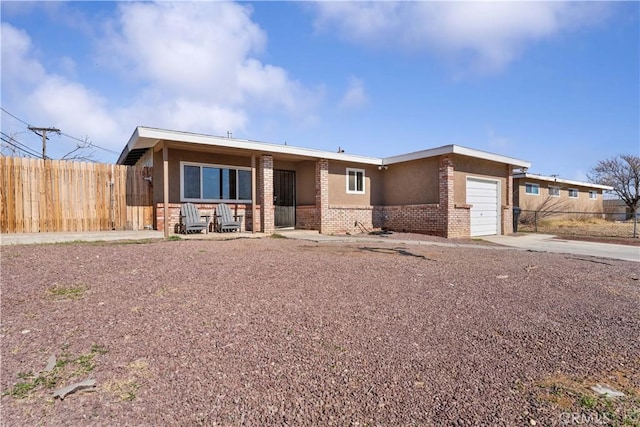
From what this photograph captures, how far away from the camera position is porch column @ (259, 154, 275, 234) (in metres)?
11.6

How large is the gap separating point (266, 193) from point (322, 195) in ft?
7.00

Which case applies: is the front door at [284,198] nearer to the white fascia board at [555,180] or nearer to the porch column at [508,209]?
the porch column at [508,209]

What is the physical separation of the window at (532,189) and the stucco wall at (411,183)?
1235 cm

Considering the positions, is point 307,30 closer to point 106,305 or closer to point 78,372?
point 106,305

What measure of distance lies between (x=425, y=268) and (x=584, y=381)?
11.1 ft

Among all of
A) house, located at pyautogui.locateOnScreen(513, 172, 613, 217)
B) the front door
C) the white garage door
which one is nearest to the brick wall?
the front door

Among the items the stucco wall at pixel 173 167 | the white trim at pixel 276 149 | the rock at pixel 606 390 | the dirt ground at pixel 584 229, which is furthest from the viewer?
Answer: the dirt ground at pixel 584 229

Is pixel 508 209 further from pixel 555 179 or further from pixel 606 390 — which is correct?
pixel 606 390

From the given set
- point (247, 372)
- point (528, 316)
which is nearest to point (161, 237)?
point (247, 372)

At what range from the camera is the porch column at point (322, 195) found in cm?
1262

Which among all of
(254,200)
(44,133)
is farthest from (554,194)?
(44,133)

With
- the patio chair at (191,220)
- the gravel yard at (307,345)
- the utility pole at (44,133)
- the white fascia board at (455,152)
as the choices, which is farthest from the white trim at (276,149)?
the utility pole at (44,133)

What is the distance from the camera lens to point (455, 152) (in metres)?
11.9

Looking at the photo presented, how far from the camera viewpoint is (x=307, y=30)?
9.74 m
